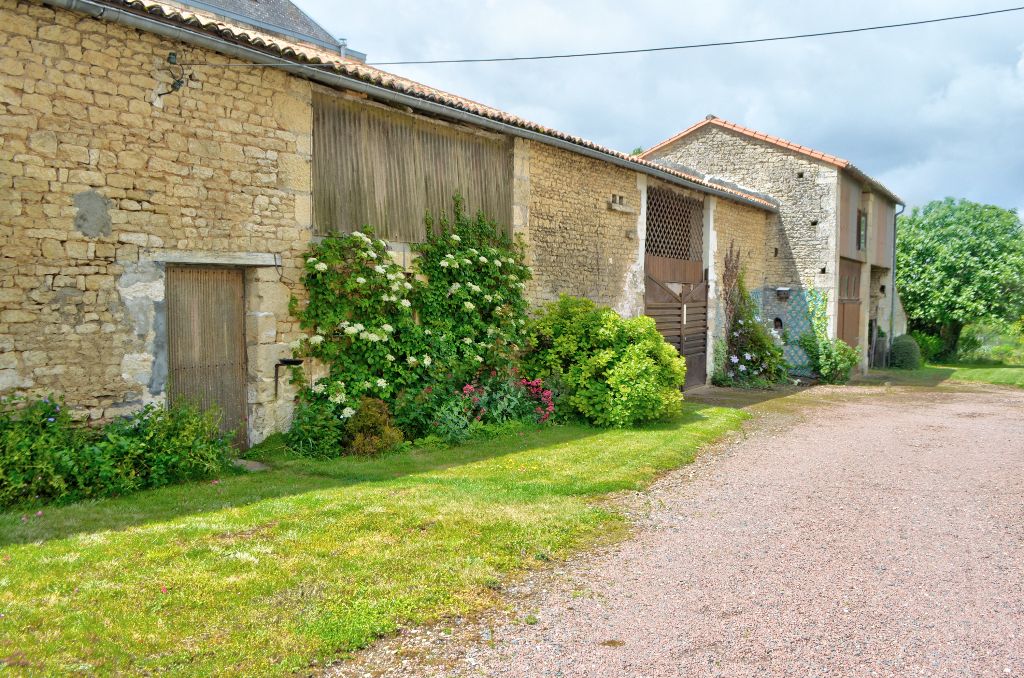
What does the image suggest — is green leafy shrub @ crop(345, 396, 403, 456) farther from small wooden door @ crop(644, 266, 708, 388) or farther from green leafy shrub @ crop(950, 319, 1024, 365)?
green leafy shrub @ crop(950, 319, 1024, 365)

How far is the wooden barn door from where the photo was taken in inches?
500

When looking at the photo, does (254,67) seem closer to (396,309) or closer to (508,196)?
(396,309)

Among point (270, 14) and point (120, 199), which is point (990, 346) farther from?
point (120, 199)

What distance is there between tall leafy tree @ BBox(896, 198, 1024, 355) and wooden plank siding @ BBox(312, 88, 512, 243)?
61.8ft

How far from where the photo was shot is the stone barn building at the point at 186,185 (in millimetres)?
5516

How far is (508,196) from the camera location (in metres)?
9.55

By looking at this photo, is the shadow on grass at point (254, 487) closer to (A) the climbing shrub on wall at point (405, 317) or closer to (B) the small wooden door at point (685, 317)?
(A) the climbing shrub on wall at point (405, 317)

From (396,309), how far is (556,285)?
3.14m

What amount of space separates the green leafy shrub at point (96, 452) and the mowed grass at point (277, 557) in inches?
8.6

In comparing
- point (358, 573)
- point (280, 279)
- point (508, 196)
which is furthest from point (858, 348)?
point (358, 573)

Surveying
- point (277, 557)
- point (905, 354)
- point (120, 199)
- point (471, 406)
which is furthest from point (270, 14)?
point (905, 354)

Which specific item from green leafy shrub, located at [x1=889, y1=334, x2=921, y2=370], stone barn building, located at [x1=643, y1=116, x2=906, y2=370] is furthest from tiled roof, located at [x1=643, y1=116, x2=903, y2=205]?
green leafy shrub, located at [x1=889, y1=334, x2=921, y2=370]

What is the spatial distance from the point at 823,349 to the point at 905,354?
6.68 meters

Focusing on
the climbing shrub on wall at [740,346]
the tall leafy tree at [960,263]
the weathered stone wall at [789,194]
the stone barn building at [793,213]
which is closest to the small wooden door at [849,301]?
the stone barn building at [793,213]
